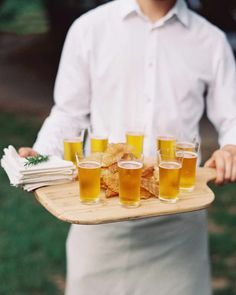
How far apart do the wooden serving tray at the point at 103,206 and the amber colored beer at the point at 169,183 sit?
33 mm

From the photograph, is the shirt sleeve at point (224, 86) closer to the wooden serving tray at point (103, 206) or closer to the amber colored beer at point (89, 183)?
the wooden serving tray at point (103, 206)

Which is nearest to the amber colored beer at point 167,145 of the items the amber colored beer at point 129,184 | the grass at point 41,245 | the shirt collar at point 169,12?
the amber colored beer at point 129,184

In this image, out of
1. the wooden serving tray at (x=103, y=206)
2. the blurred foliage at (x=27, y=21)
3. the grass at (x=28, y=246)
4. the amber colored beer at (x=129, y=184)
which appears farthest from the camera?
the blurred foliage at (x=27, y=21)

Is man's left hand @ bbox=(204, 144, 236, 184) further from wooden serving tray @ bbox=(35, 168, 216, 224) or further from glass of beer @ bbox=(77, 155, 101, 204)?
glass of beer @ bbox=(77, 155, 101, 204)

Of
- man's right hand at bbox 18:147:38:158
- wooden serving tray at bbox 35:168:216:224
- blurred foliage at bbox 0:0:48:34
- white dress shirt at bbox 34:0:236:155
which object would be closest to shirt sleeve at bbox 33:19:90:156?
white dress shirt at bbox 34:0:236:155

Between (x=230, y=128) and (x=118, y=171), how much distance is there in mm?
1034

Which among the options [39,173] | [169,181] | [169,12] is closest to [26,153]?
[39,173]

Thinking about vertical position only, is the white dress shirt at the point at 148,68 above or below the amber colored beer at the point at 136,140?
above

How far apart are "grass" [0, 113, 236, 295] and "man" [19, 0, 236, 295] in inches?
63.6

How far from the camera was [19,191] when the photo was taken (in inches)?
273

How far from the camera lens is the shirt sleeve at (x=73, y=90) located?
3.29m

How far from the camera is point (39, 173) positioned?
253cm

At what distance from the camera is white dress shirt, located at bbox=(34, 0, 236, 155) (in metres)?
3.26

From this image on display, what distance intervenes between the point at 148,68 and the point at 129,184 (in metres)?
1.08
